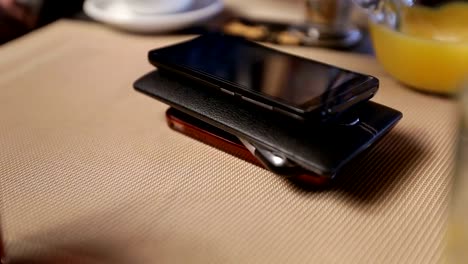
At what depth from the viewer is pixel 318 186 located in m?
0.41

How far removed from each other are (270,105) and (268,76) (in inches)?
2.2

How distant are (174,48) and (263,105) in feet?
0.46

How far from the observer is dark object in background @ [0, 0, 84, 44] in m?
0.75

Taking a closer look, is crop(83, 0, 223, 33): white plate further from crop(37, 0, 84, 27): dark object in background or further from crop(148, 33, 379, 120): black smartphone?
crop(148, 33, 379, 120): black smartphone

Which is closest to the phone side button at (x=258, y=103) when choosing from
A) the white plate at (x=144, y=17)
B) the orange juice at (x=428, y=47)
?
the orange juice at (x=428, y=47)

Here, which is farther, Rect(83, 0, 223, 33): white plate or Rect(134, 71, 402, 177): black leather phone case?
Rect(83, 0, 223, 33): white plate

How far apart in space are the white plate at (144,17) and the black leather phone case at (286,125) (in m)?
0.26

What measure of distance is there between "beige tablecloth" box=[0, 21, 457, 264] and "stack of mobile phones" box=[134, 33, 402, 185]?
1.1 inches

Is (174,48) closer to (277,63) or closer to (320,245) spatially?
(277,63)

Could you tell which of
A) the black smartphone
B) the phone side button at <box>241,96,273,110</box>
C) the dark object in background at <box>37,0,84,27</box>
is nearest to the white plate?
the dark object in background at <box>37,0,84,27</box>

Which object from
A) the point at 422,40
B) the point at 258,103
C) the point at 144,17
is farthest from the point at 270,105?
the point at 144,17

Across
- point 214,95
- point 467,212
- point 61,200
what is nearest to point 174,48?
point 214,95

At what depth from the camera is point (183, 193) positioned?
408 millimetres

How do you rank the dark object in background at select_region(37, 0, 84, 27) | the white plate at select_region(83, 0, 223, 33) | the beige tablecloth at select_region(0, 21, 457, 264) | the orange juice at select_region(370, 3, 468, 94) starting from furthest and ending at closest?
the dark object in background at select_region(37, 0, 84, 27) → the white plate at select_region(83, 0, 223, 33) → the orange juice at select_region(370, 3, 468, 94) → the beige tablecloth at select_region(0, 21, 457, 264)
